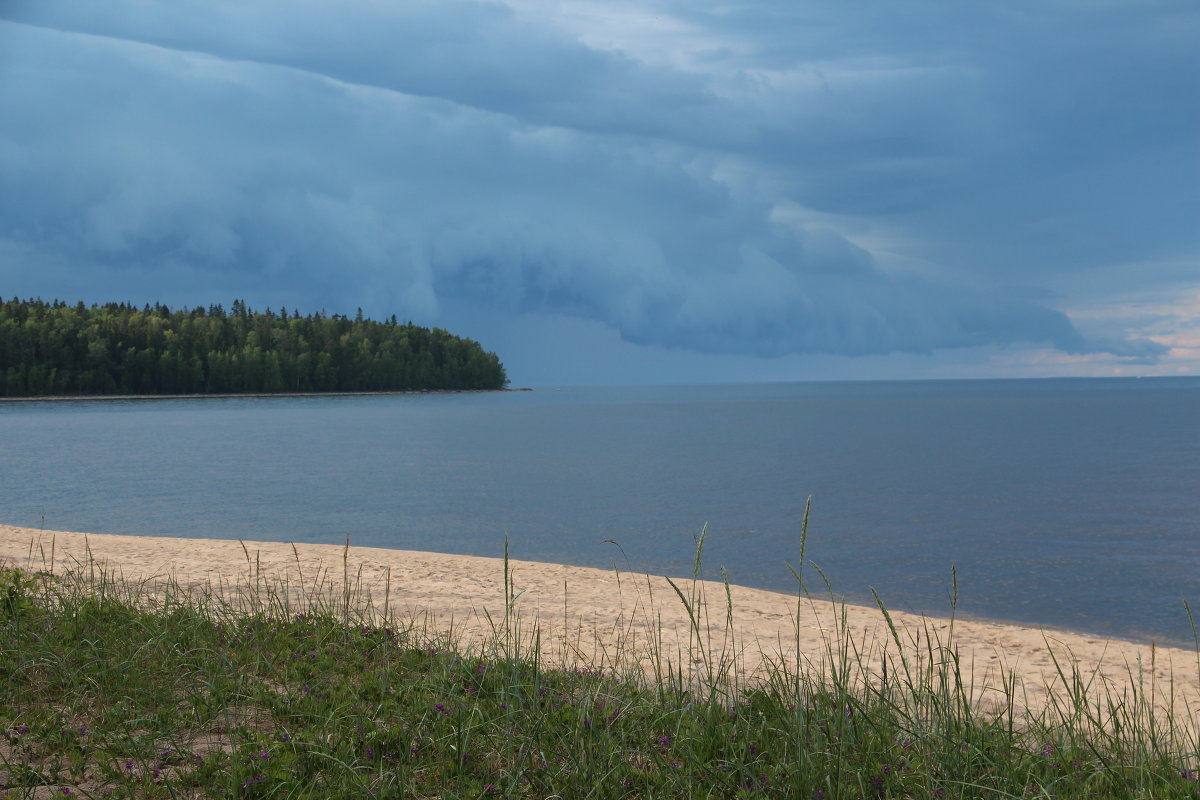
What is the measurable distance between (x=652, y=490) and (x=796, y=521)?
12.6m

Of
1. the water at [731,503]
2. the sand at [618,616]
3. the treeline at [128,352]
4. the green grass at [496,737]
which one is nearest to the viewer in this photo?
the green grass at [496,737]

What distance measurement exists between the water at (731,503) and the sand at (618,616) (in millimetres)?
2552

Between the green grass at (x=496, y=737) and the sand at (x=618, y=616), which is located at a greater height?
the green grass at (x=496, y=737)

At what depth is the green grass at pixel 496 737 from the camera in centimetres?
512

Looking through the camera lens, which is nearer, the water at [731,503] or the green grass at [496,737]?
the green grass at [496,737]

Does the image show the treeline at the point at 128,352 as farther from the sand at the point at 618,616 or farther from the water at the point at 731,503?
the sand at the point at 618,616

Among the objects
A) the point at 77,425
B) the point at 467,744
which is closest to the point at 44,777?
the point at 467,744

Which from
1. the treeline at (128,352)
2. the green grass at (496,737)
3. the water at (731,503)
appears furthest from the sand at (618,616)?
the treeline at (128,352)

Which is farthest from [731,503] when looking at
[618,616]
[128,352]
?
[128,352]

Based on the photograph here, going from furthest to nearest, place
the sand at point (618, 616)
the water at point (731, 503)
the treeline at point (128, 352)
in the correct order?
the treeline at point (128, 352), the water at point (731, 503), the sand at point (618, 616)

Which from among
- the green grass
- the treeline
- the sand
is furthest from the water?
the treeline

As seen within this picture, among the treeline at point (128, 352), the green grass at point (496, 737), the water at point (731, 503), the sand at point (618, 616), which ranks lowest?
the water at point (731, 503)

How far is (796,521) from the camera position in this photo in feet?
101

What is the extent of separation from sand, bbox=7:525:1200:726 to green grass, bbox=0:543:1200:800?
128 centimetres
